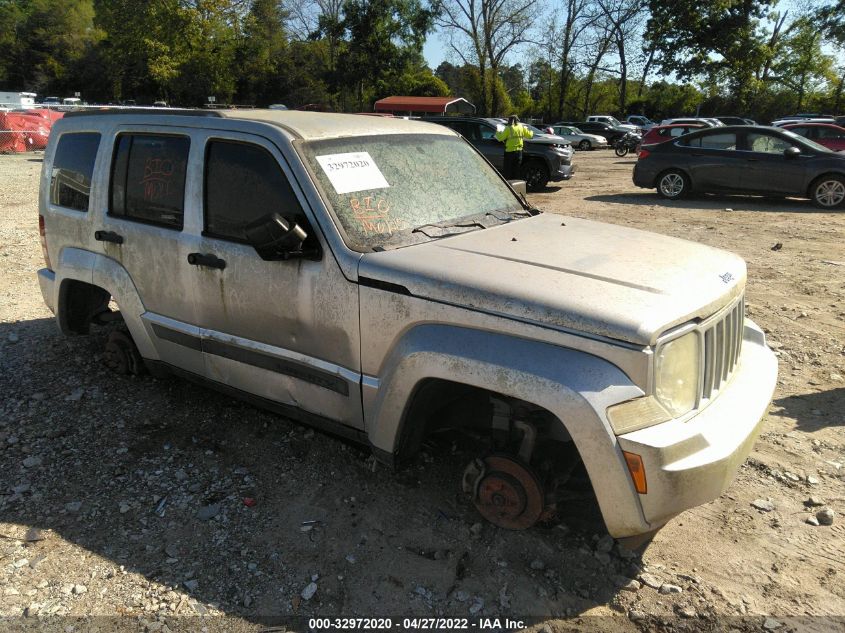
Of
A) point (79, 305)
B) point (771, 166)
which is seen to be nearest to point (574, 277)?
point (79, 305)

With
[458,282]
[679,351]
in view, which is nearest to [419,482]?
[458,282]

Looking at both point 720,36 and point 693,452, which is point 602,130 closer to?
point 720,36

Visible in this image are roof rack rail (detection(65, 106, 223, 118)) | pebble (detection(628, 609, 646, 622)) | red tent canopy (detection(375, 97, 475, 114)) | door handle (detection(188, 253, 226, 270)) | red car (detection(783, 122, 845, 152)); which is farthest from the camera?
red tent canopy (detection(375, 97, 475, 114))

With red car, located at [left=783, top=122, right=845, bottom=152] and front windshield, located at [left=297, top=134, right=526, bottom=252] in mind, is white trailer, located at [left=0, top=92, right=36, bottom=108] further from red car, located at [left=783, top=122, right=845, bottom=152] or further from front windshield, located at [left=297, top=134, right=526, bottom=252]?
front windshield, located at [left=297, top=134, right=526, bottom=252]

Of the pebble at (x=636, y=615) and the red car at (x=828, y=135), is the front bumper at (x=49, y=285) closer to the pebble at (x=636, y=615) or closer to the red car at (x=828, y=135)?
the pebble at (x=636, y=615)

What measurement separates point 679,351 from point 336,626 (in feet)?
5.67

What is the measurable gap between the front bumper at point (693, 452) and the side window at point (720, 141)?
11.4 meters

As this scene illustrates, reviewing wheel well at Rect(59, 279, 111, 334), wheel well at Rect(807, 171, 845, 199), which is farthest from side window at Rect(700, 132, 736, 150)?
wheel well at Rect(59, 279, 111, 334)

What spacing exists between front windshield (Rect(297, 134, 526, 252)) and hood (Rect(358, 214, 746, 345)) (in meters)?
0.17

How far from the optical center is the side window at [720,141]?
12.4m

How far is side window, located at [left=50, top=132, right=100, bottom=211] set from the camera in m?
4.09

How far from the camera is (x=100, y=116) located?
4.13 metres

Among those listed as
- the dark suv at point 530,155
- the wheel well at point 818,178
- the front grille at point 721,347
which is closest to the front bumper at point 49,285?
Result: the front grille at point 721,347

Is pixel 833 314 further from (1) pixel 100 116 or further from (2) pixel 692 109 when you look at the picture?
(2) pixel 692 109
